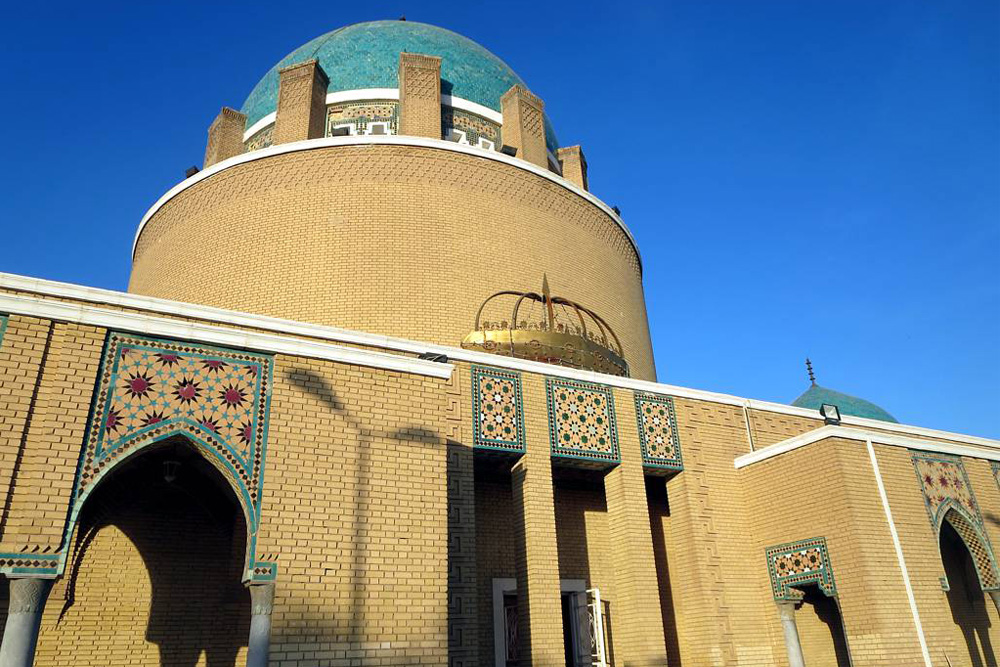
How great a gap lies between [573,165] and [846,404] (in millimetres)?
8688

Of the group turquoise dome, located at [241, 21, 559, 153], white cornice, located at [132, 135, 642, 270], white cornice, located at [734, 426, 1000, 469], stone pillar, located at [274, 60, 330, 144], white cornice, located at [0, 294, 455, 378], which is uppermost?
turquoise dome, located at [241, 21, 559, 153]

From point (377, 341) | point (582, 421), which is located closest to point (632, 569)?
point (582, 421)

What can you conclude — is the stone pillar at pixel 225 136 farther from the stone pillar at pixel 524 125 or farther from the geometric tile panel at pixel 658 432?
the geometric tile panel at pixel 658 432

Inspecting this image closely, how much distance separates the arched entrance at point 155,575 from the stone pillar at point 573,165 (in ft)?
31.2

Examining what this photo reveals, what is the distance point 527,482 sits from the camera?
8133 mm

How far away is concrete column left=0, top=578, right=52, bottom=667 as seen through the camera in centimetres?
476

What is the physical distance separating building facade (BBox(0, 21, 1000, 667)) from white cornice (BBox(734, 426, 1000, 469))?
4cm

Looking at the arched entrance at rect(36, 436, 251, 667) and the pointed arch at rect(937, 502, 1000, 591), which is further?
the pointed arch at rect(937, 502, 1000, 591)

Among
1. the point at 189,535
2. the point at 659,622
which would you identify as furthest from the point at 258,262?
the point at 659,622

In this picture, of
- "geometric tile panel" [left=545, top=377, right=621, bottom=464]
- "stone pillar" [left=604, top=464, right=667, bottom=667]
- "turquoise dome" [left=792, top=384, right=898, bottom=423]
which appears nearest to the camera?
"stone pillar" [left=604, top=464, right=667, bottom=667]

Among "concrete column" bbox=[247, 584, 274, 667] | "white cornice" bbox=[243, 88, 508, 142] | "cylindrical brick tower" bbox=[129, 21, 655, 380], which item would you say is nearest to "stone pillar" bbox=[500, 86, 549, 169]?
"cylindrical brick tower" bbox=[129, 21, 655, 380]

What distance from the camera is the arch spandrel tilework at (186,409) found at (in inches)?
215

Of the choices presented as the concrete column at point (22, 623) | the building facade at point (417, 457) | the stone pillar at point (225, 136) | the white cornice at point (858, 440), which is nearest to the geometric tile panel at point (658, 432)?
the building facade at point (417, 457)

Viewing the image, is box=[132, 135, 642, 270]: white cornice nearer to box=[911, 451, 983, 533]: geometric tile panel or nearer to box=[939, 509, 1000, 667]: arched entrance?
box=[911, 451, 983, 533]: geometric tile panel
